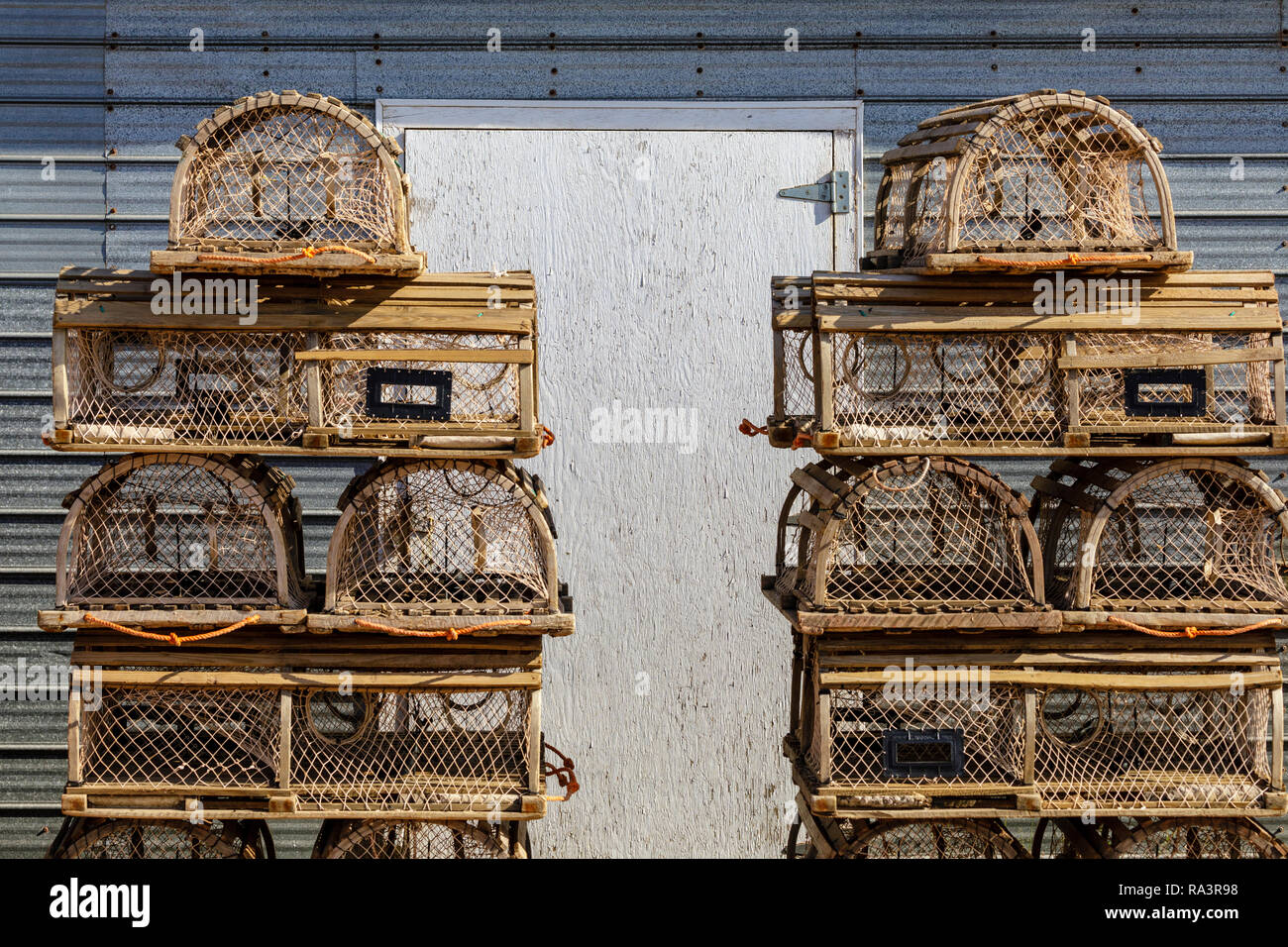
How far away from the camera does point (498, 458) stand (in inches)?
172

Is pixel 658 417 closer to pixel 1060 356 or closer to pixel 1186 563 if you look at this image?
pixel 1060 356

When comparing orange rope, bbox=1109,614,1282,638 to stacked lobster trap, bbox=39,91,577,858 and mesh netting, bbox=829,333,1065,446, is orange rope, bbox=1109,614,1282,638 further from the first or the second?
stacked lobster trap, bbox=39,91,577,858

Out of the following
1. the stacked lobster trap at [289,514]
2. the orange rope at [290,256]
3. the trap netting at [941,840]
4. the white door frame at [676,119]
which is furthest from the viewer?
the white door frame at [676,119]

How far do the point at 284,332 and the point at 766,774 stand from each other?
3289 mm

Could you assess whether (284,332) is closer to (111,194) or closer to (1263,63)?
(111,194)

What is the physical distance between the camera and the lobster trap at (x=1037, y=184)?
428 cm

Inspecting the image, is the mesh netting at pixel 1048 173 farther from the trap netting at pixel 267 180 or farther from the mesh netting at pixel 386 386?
the trap netting at pixel 267 180

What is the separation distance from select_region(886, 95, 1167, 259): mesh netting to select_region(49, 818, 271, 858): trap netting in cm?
344

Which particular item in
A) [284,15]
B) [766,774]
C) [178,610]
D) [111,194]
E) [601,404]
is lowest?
[766,774]

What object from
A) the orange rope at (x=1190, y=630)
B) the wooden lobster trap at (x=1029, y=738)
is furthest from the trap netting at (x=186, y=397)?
the orange rope at (x=1190, y=630)

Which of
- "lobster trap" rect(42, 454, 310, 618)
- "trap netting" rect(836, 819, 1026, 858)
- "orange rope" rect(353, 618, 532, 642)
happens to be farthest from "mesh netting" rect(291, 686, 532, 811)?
"trap netting" rect(836, 819, 1026, 858)

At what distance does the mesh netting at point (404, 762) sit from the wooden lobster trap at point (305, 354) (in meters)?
0.94

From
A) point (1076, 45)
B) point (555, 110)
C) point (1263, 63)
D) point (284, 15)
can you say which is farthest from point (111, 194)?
point (1263, 63)

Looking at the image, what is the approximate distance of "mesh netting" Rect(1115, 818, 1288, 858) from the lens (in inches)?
175
